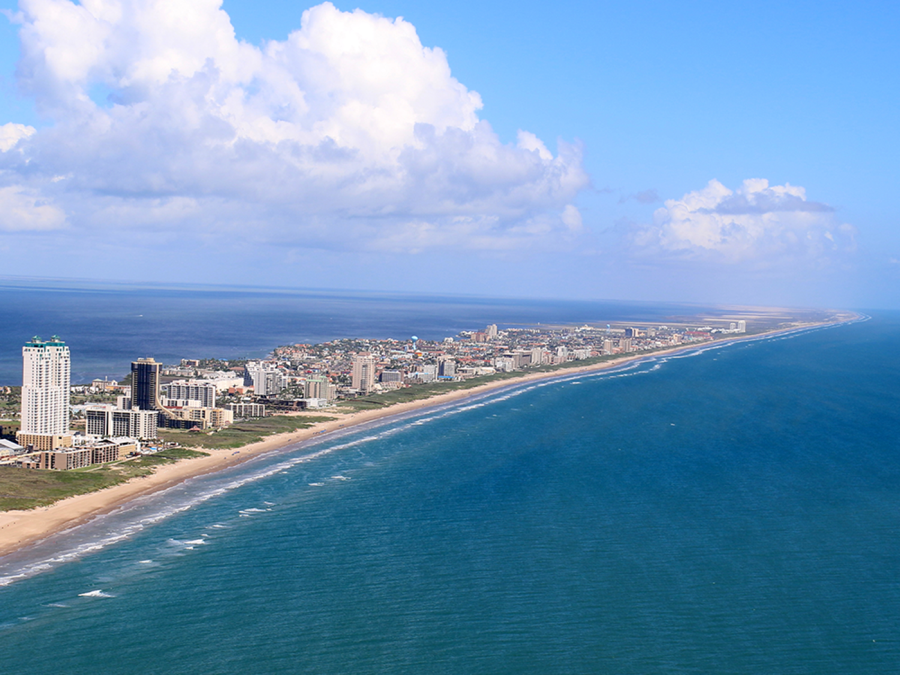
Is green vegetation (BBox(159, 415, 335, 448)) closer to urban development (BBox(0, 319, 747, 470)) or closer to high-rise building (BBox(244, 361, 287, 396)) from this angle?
urban development (BBox(0, 319, 747, 470))

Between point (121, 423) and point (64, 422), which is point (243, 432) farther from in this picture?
point (64, 422)

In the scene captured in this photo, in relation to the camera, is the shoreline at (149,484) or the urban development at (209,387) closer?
the shoreline at (149,484)

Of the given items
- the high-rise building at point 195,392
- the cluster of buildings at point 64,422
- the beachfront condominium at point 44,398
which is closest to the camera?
the cluster of buildings at point 64,422

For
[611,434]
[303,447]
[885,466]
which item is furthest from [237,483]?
[885,466]

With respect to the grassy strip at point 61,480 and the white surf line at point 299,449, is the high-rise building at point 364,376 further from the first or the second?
the grassy strip at point 61,480

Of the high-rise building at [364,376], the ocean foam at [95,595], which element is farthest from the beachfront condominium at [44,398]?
the high-rise building at [364,376]

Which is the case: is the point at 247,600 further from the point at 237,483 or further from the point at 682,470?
the point at 682,470
